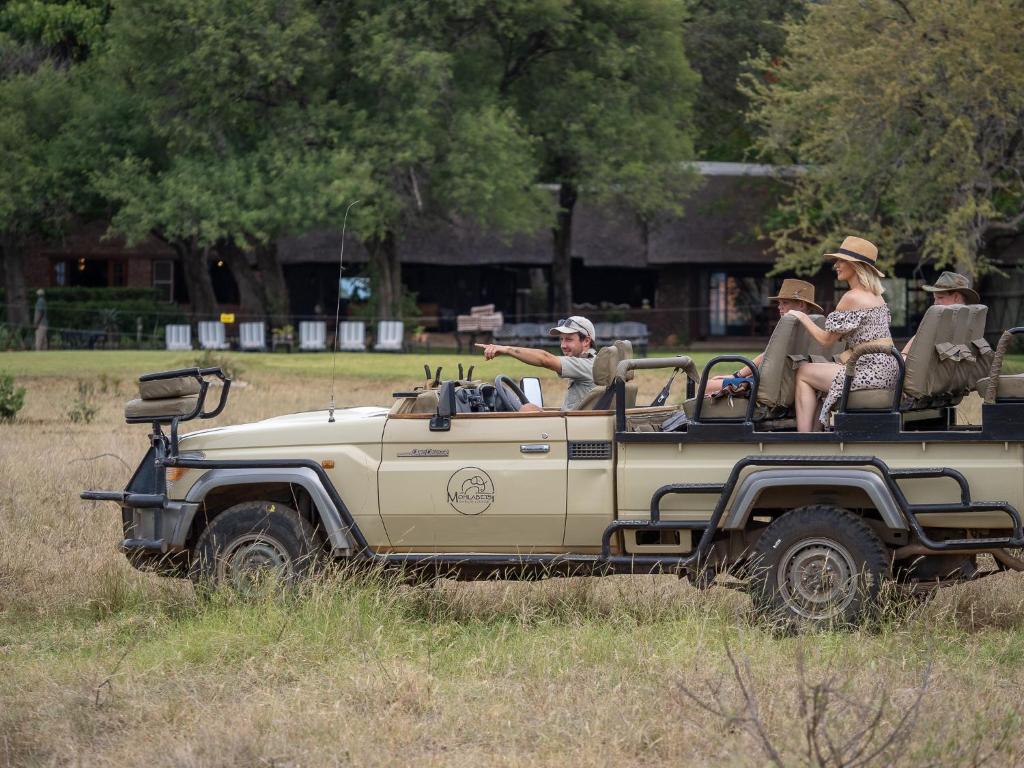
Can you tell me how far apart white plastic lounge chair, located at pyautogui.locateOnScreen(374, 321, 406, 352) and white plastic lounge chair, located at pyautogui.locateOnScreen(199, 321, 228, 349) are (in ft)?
11.9

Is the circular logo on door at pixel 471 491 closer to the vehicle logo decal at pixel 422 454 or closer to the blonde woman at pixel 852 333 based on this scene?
the vehicle logo decal at pixel 422 454

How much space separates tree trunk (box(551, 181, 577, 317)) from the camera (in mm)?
40281

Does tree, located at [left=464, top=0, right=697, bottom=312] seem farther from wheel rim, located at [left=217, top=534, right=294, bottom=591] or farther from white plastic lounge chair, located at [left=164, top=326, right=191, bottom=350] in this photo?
wheel rim, located at [left=217, top=534, right=294, bottom=591]

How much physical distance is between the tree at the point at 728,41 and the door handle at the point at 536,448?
123 feet

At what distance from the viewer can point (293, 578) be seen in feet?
26.6

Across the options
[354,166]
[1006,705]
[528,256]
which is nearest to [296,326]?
[528,256]

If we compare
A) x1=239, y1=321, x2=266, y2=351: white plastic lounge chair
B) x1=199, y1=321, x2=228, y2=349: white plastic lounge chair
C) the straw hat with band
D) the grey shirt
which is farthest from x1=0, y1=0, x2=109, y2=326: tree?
the straw hat with band

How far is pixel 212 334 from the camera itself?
37562mm

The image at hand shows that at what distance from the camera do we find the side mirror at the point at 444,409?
26.4 feet

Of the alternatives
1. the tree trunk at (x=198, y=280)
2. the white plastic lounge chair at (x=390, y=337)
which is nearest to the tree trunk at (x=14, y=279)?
the tree trunk at (x=198, y=280)

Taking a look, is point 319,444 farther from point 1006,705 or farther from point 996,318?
point 996,318

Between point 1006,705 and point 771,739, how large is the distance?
1083 millimetres

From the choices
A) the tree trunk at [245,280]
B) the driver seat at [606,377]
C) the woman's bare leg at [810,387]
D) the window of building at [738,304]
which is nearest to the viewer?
the woman's bare leg at [810,387]

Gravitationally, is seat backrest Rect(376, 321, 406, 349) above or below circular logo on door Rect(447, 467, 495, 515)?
above
